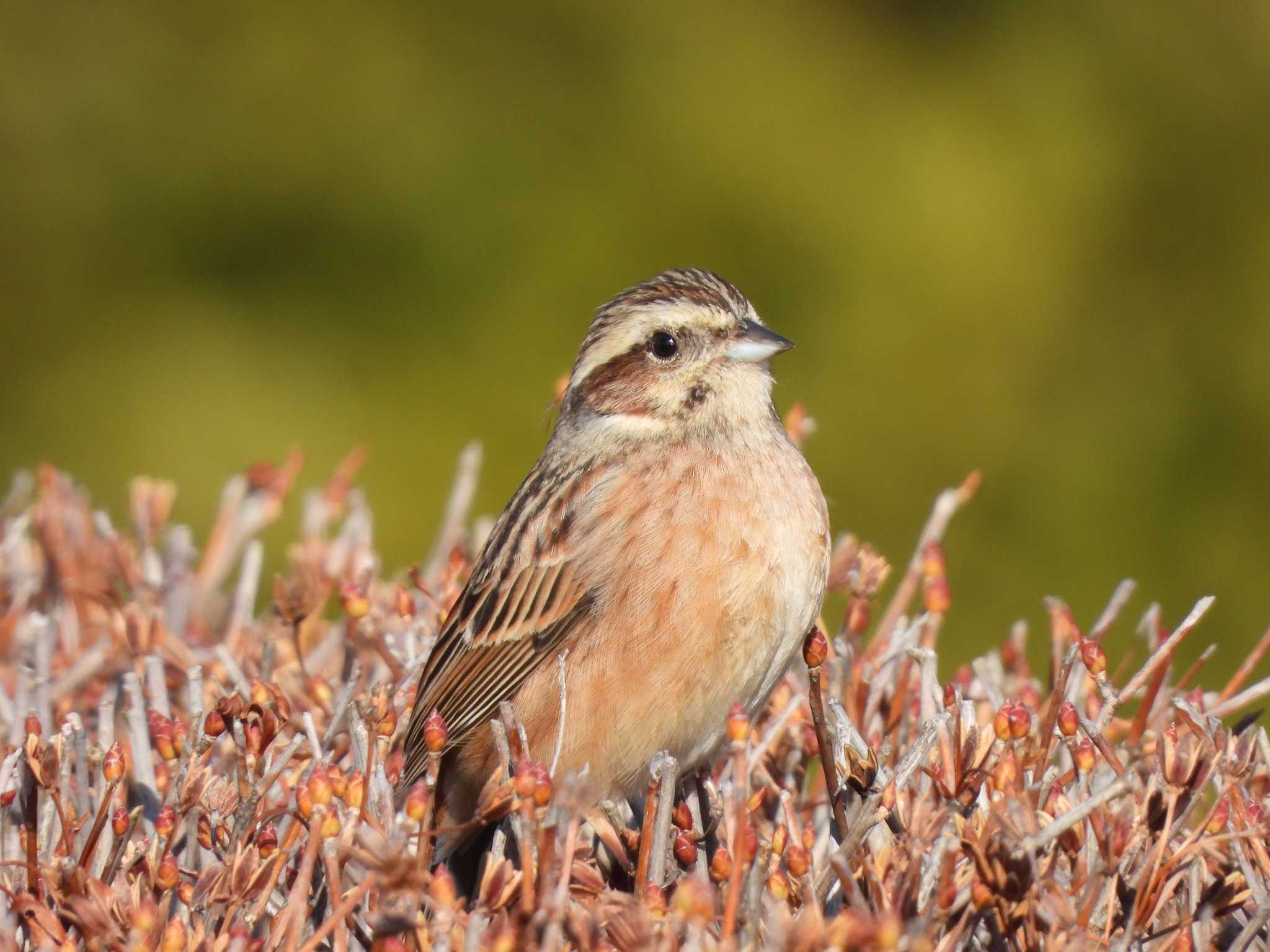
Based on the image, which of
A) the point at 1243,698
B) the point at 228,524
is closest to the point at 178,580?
the point at 228,524

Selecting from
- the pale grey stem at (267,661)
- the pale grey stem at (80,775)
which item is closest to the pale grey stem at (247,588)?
the pale grey stem at (267,661)

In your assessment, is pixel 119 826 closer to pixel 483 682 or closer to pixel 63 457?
pixel 483 682

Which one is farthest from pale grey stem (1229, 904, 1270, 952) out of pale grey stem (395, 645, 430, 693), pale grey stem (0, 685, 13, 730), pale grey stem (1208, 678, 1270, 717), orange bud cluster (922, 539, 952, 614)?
pale grey stem (0, 685, 13, 730)

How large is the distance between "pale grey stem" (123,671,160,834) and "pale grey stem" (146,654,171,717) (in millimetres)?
103

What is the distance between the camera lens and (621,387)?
10.4 feet

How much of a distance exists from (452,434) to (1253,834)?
3.54 m

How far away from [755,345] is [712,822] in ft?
3.67

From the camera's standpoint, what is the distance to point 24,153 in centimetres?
547

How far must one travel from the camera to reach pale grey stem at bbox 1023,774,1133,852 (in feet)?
5.88

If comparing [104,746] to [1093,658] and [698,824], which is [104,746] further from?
[1093,658]

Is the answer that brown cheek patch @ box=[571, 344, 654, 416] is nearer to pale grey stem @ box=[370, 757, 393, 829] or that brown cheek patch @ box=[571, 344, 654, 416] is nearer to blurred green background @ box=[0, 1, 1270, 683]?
pale grey stem @ box=[370, 757, 393, 829]

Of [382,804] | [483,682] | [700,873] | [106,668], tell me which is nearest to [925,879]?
[700,873]

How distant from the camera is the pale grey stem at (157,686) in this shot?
274cm

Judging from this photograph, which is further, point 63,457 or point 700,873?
point 63,457
